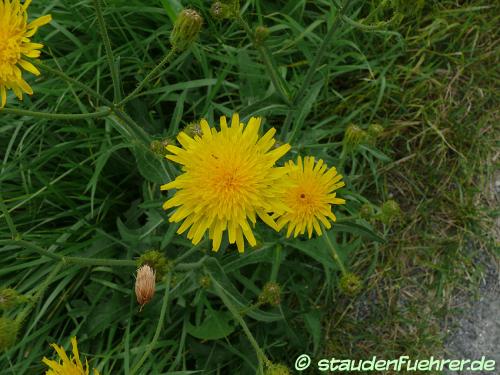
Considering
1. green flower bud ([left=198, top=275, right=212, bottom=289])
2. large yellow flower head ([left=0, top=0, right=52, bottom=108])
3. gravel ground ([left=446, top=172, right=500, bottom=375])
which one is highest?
large yellow flower head ([left=0, top=0, right=52, bottom=108])

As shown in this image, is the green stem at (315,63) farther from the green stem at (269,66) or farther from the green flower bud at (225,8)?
the green flower bud at (225,8)

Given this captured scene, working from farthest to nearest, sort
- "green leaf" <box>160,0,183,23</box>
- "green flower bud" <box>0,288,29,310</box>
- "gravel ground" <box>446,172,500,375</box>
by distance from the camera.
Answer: "gravel ground" <box>446,172,500,375</box> → "green leaf" <box>160,0,183,23</box> → "green flower bud" <box>0,288,29,310</box>

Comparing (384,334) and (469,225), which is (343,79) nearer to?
(469,225)

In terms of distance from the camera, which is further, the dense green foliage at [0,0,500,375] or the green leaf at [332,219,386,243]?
the dense green foliage at [0,0,500,375]

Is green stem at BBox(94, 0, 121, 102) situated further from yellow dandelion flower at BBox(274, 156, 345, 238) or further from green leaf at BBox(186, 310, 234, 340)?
green leaf at BBox(186, 310, 234, 340)

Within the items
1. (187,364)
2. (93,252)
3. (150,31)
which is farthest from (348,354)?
(150,31)

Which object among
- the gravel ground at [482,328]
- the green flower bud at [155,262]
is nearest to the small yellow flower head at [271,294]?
the green flower bud at [155,262]

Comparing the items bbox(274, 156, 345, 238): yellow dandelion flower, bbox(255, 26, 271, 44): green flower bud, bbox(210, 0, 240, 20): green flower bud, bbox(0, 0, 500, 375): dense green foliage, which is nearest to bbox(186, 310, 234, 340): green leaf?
bbox(0, 0, 500, 375): dense green foliage
